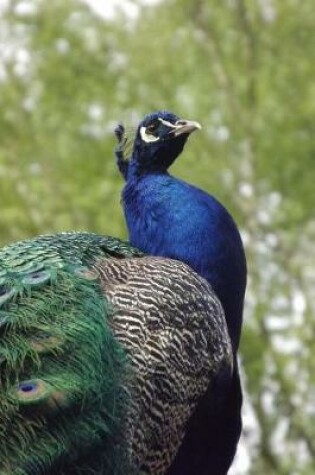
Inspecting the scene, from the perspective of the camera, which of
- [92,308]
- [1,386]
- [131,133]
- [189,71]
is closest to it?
[1,386]

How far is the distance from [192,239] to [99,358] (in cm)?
Answer: 110

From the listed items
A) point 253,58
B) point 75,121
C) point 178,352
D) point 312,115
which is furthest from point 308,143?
point 178,352

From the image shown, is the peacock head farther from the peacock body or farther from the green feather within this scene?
the green feather

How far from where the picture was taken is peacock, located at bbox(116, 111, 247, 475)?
12.7 feet

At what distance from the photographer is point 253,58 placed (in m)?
10.5

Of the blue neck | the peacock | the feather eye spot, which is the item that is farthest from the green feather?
the blue neck

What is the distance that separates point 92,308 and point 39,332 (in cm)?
22

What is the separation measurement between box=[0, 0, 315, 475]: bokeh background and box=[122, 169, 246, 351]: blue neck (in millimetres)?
5076

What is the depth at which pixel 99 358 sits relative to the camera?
3145 mm

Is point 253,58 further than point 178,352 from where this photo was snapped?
Yes

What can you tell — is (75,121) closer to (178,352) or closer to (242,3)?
(242,3)

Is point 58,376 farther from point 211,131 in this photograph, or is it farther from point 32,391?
point 211,131

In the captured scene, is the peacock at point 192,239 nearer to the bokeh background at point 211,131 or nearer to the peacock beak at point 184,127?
the peacock beak at point 184,127

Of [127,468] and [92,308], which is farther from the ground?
[92,308]
